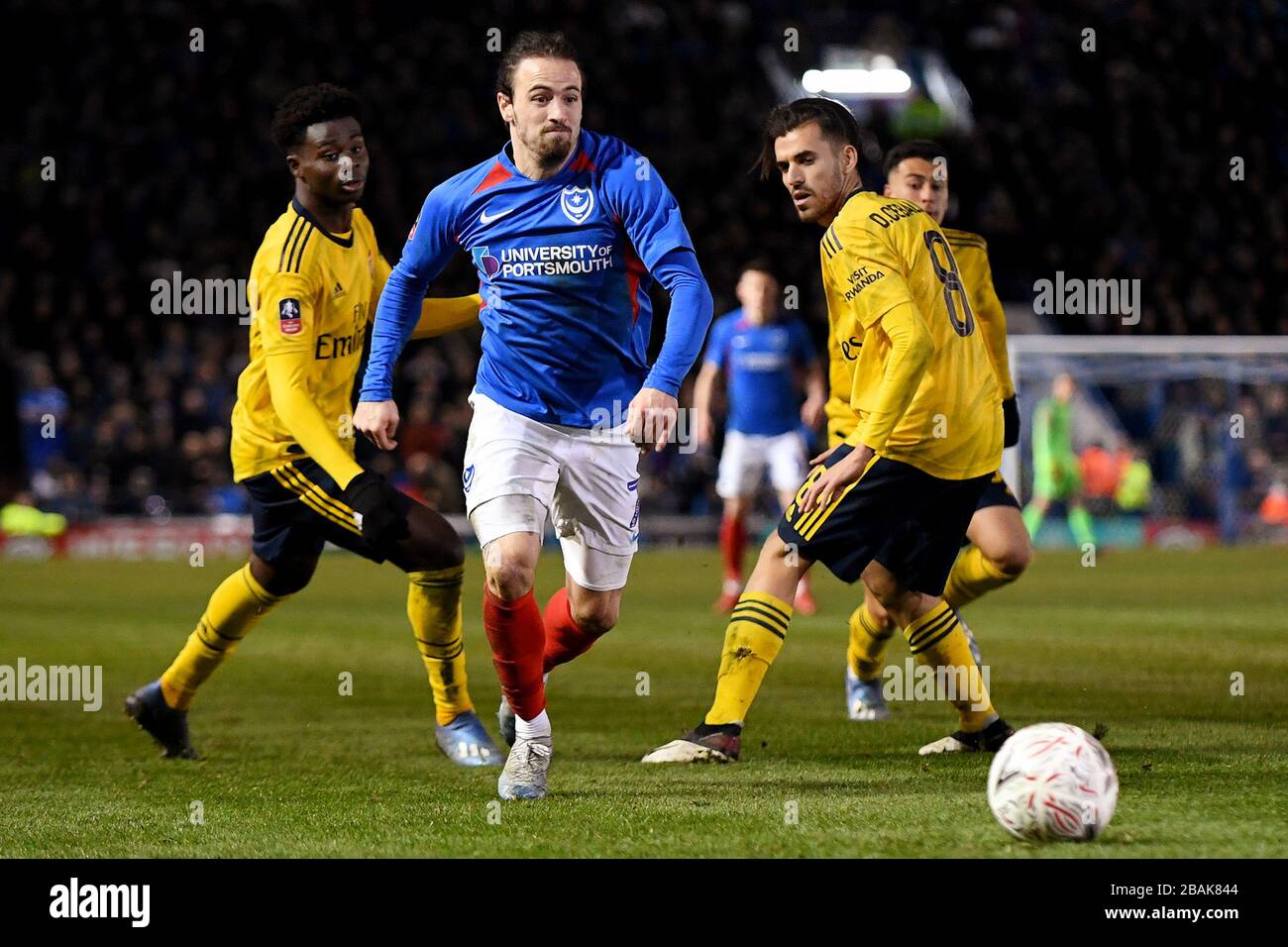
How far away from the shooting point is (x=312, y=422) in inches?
233

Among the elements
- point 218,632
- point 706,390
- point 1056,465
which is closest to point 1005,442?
point 218,632

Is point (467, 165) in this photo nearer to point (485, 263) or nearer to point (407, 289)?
point (407, 289)

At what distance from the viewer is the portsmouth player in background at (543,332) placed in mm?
5352

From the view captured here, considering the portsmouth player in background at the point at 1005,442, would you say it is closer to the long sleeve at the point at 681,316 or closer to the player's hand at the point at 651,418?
the long sleeve at the point at 681,316

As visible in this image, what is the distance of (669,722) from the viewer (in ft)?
23.6

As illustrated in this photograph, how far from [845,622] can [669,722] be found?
16.2 ft

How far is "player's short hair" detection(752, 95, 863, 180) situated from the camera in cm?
566

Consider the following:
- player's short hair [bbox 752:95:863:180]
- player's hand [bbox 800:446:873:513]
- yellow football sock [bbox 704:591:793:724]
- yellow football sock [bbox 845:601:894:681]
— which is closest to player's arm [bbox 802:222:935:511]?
player's hand [bbox 800:446:873:513]

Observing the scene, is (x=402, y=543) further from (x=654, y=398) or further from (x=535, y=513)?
(x=654, y=398)

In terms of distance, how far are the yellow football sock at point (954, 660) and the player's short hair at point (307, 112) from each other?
2.71 metres

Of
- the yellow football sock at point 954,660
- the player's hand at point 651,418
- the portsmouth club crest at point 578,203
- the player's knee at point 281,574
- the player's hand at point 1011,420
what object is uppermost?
the portsmouth club crest at point 578,203

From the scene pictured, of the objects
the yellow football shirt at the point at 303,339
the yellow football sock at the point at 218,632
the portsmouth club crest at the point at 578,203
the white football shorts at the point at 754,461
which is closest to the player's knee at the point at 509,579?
the yellow football shirt at the point at 303,339

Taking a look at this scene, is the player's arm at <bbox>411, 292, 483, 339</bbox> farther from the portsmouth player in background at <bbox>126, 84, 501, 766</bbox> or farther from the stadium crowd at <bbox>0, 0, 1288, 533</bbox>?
the stadium crowd at <bbox>0, 0, 1288, 533</bbox>

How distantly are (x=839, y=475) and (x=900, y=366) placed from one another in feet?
1.29
